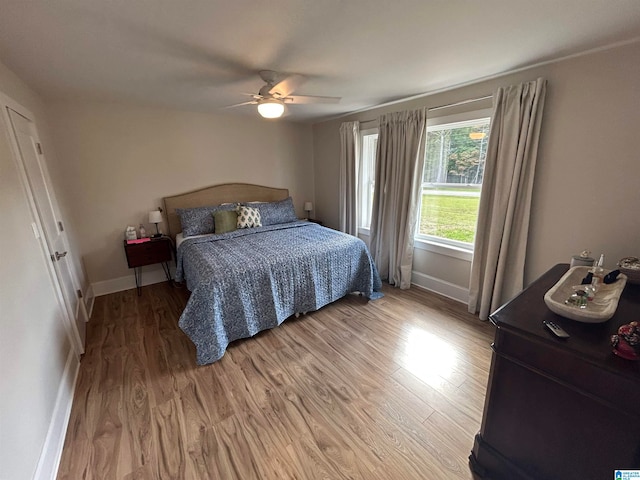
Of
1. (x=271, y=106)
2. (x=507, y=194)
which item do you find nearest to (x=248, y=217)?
(x=271, y=106)

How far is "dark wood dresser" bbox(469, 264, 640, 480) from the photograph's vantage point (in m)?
0.89

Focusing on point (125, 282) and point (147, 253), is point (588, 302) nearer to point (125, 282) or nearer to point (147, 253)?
point (147, 253)

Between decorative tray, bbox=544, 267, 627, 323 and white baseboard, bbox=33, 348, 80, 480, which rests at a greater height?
decorative tray, bbox=544, 267, 627, 323

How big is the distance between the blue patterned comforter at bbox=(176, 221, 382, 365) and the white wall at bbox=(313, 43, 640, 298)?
5.42 ft

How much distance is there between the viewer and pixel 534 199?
2.25m

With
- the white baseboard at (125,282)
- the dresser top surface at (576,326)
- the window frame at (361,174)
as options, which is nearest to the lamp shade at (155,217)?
the white baseboard at (125,282)

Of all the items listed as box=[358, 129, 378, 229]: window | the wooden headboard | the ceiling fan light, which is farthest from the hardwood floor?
the ceiling fan light

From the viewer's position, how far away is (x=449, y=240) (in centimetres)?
303

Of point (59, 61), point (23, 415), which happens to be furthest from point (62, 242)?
point (23, 415)

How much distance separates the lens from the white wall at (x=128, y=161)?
9.79 ft

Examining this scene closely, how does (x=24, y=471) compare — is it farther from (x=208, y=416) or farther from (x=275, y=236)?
(x=275, y=236)

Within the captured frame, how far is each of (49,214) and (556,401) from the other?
3.56 metres

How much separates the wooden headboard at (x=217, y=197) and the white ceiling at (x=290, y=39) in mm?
1455

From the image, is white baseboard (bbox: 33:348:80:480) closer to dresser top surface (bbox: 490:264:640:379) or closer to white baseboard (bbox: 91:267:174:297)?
white baseboard (bbox: 91:267:174:297)
